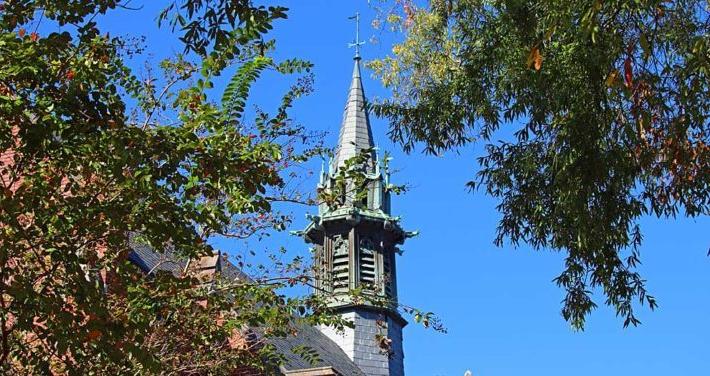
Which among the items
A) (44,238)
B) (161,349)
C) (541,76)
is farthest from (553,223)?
(44,238)

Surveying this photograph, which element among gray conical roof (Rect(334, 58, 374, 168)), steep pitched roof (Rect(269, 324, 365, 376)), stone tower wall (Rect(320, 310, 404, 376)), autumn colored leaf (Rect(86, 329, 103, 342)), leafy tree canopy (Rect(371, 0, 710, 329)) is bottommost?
autumn colored leaf (Rect(86, 329, 103, 342))

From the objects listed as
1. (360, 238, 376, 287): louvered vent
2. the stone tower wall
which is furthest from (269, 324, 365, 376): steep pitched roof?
(360, 238, 376, 287): louvered vent

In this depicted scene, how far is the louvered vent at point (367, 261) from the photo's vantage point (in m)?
34.9

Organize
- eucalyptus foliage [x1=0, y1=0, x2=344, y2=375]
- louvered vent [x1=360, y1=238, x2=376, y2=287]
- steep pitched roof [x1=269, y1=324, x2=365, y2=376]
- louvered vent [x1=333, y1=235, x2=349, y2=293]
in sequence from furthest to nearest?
louvered vent [x1=360, y1=238, x2=376, y2=287] < louvered vent [x1=333, y1=235, x2=349, y2=293] < steep pitched roof [x1=269, y1=324, x2=365, y2=376] < eucalyptus foliage [x1=0, y1=0, x2=344, y2=375]

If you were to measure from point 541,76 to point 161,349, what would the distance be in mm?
5125

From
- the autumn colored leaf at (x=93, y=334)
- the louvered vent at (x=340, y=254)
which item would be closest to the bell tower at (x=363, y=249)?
the louvered vent at (x=340, y=254)

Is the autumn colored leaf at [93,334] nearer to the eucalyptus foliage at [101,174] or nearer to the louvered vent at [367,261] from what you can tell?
the eucalyptus foliage at [101,174]

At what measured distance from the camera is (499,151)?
1185 centimetres

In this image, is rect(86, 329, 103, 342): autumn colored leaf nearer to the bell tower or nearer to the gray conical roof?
the bell tower

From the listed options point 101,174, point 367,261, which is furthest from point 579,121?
point 367,261

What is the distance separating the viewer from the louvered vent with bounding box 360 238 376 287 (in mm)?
34938

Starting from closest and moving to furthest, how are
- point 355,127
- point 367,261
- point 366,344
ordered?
point 366,344, point 367,261, point 355,127

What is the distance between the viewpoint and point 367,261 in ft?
116

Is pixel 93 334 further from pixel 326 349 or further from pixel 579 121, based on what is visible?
pixel 326 349
